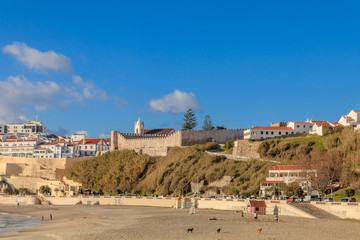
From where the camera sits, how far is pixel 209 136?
7519cm

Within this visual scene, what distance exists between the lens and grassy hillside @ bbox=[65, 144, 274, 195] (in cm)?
5525

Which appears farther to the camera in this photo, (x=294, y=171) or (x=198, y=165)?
(x=198, y=165)

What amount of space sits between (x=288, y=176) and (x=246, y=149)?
47.1ft

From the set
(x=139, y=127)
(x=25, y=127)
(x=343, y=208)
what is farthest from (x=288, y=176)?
(x=25, y=127)

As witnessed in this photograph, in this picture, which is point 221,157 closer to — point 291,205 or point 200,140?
point 200,140

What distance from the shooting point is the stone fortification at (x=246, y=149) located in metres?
62.0

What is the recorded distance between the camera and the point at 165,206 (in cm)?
5078

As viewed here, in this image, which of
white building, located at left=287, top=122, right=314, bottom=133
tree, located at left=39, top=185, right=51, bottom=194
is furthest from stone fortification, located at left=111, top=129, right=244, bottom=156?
tree, located at left=39, top=185, right=51, bottom=194

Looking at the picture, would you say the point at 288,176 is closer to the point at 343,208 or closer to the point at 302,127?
the point at 343,208

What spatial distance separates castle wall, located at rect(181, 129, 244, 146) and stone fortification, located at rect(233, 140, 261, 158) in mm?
9605

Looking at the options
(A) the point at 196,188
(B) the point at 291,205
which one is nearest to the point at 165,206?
(A) the point at 196,188

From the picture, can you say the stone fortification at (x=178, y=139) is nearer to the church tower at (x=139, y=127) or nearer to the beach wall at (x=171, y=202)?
the church tower at (x=139, y=127)

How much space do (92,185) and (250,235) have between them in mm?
52822

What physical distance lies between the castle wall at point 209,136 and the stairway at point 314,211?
37.1m
